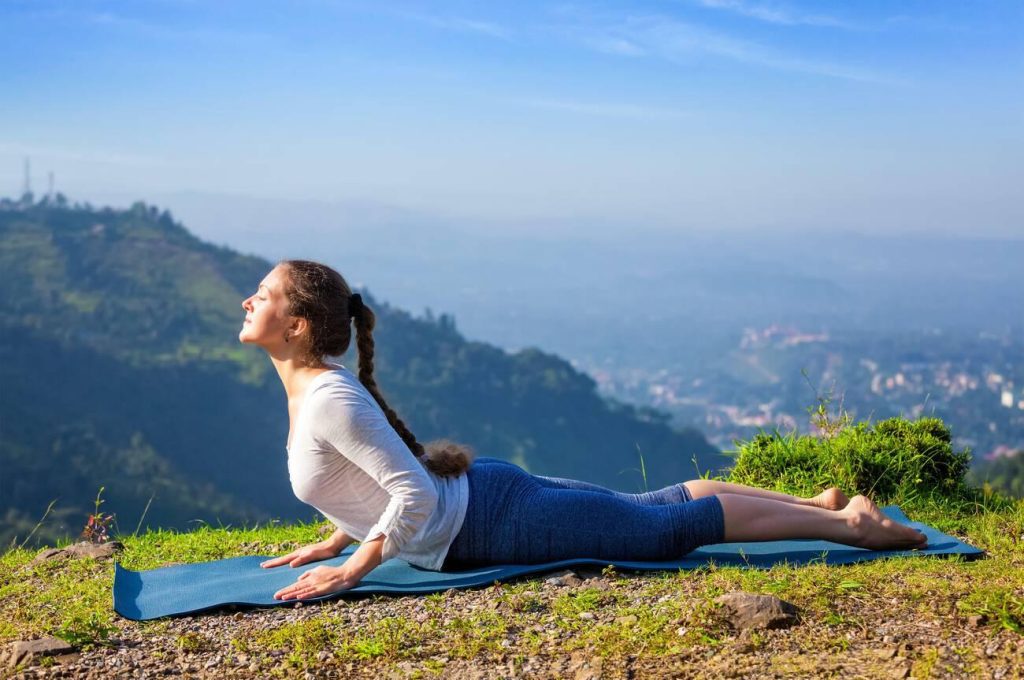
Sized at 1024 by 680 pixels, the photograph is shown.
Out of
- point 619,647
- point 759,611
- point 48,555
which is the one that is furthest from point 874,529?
point 48,555

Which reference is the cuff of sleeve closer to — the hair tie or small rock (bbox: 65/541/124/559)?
the hair tie

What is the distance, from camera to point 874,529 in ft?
16.2

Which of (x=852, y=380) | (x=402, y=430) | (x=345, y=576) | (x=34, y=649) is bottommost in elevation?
(x=852, y=380)

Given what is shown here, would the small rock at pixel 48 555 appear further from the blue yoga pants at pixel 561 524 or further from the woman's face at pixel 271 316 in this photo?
the blue yoga pants at pixel 561 524

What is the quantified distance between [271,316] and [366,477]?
0.78m

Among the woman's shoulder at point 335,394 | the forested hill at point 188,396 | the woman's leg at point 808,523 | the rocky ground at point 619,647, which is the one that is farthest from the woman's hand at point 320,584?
the forested hill at point 188,396

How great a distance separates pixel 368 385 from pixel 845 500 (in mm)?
2318

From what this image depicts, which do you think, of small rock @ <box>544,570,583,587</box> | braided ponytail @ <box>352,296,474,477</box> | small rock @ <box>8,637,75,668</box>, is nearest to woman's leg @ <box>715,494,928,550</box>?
small rock @ <box>544,570,583,587</box>

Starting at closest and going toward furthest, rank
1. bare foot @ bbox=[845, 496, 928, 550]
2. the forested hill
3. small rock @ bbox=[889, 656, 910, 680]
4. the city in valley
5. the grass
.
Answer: small rock @ bbox=[889, 656, 910, 680]
the grass
bare foot @ bbox=[845, 496, 928, 550]
the forested hill
the city in valley

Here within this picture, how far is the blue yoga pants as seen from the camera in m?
4.72

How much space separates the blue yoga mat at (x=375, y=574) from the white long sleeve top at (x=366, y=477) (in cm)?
17

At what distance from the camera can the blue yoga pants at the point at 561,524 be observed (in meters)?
4.72

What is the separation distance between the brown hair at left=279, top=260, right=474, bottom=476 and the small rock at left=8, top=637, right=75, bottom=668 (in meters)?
1.45

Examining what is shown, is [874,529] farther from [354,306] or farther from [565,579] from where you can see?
[354,306]
